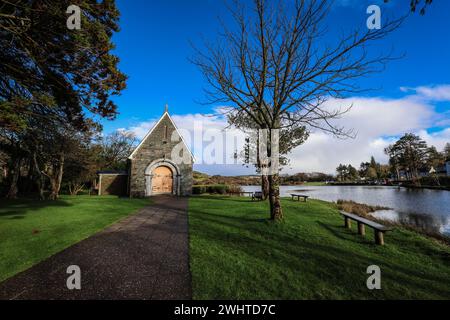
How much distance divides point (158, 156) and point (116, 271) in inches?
709

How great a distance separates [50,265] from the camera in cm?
416

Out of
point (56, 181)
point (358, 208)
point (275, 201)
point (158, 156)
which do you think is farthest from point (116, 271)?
point (56, 181)

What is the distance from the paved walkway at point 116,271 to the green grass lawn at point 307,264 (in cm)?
42

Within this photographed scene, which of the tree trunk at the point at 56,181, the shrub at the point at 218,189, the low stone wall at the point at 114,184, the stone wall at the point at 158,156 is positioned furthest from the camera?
the shrub at the point at 218,189

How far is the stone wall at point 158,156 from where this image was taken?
20.3 metres

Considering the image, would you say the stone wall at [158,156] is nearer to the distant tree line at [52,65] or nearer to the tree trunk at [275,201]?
the distant tree line at [52,65]

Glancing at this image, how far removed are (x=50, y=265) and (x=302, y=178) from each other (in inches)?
4290

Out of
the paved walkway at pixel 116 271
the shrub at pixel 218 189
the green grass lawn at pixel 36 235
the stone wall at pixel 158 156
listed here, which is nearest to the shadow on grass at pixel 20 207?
the green grass lawn at pixel 36 235

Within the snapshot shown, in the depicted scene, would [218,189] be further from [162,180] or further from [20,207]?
[20,207]

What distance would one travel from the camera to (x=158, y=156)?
829 inches

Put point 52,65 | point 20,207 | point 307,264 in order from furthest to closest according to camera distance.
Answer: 1. point 20,207
2. point 52,65
3. point 307,264

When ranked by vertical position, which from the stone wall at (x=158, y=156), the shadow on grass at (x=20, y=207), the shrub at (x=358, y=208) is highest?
the stone wall at (x=158, y=156)
